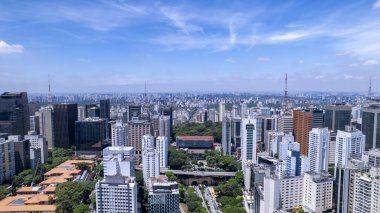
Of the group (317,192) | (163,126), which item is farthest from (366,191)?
(163,126)

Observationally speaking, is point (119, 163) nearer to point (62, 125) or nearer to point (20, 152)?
point (20, 152)

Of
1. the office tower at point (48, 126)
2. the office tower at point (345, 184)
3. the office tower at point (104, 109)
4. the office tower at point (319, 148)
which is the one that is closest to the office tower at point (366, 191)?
the office tower at point (345, 184)

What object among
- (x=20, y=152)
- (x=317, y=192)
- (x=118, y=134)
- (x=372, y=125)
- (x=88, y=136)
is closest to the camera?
(x=317, y=192)

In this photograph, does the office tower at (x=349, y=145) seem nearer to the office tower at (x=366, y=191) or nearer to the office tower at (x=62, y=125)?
the office tower at (x=366, y=191)

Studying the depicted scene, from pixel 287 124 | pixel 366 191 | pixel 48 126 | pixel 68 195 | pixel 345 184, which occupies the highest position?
pixel 287 124

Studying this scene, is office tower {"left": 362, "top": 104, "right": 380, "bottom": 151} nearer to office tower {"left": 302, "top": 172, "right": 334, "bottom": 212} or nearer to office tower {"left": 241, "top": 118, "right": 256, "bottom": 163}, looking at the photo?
office tower {"left": 241, "top": 118, "right": 256, "bottom": 163}

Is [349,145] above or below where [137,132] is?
above

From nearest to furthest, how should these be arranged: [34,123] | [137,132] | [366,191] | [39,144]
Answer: [366,191] < [39,144] < [137,132] < [34,123]

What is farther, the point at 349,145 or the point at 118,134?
the point at 118,134
